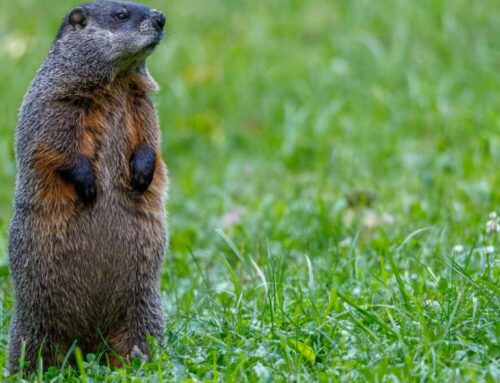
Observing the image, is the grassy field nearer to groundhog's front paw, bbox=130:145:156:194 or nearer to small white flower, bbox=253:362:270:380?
small white flower, bbox=253:362:270:380

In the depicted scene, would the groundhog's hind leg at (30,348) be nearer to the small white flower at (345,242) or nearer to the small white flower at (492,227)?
the small white flower at (345,242)

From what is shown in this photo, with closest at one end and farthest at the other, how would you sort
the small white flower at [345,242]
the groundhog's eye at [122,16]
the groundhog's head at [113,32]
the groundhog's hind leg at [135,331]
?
the groundhog's hind leg at [135,331], the groundhog's head at [113,32], the groundhog's eye at [122,16], the small white flower at [345,242]

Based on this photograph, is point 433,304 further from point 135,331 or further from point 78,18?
point 78,18

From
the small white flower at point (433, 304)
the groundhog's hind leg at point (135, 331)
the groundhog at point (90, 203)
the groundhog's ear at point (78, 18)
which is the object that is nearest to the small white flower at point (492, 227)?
the small white flower at point (433, 304)

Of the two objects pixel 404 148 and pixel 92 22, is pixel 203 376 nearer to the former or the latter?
pixel 92 22

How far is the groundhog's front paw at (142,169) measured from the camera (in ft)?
16.1

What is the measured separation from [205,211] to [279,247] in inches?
59.4

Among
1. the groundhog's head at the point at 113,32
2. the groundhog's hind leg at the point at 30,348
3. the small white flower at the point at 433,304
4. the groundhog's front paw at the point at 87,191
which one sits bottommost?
the groundhog's hind leg at the point at 30,348

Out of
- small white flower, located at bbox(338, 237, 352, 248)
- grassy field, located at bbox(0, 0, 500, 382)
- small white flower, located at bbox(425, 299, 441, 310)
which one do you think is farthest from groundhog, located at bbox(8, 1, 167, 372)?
small white flower, located at bbox(338, 237, 352, 248)

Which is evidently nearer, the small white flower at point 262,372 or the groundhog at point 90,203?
the small white flower at point 262,372

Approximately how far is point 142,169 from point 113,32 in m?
0.72

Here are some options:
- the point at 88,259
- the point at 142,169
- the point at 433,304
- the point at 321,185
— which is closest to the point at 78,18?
the point at 142,169

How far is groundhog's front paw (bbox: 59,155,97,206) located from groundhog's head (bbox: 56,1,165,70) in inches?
21.9

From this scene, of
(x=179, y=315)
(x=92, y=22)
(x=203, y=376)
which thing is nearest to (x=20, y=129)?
(x=92, y=22)
